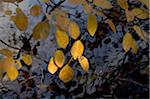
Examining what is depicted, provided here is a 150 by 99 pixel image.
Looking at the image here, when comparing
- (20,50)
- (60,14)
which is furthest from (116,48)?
(60,14)

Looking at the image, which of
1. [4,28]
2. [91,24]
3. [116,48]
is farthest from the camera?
[116,48]

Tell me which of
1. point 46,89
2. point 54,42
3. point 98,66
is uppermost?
point 54,42

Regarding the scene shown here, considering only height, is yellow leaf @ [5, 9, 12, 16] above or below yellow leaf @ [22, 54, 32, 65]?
above

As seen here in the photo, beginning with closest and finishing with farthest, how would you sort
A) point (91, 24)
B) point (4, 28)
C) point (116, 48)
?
1. point (91, 24)
2. point (4, 28)
3. point (116, 48)

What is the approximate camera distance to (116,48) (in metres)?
1.44

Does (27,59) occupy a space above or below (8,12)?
below

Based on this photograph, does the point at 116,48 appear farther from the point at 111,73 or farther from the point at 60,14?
the point at 60,14

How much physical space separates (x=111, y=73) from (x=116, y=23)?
258 mm

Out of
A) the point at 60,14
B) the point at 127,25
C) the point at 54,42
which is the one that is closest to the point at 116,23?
the point at 127,25

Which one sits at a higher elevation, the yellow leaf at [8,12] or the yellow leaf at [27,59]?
the yellow leaf at [8,12]

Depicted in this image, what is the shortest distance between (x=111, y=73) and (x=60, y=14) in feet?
2.18

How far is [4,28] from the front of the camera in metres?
1.33

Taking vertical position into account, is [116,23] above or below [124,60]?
above

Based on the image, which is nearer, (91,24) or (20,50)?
(91,24)
